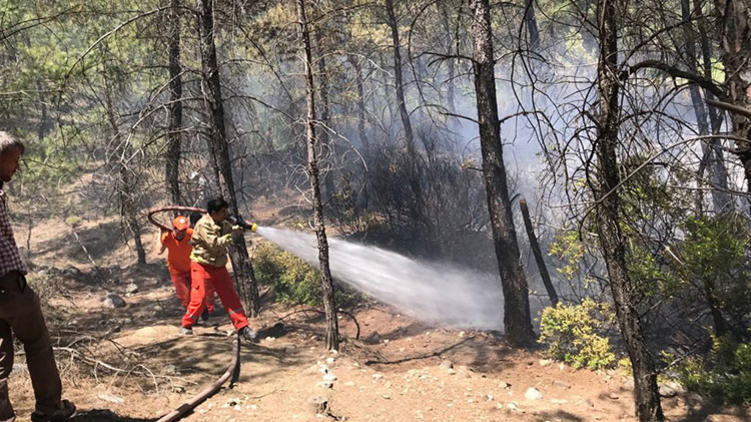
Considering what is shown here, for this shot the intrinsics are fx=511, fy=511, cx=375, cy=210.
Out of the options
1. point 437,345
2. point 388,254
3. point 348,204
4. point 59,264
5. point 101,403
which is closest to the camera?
point 101,403

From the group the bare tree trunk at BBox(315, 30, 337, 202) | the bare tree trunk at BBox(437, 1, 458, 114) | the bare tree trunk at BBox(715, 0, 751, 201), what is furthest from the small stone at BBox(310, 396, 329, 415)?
the bare tree trunk at BBox(715, 0, 751, 201)

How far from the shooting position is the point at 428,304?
1093 cm

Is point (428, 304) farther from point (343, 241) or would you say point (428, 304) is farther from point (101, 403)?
point (101, 403)

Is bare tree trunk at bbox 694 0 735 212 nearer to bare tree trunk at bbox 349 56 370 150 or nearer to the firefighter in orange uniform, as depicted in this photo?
bare tree trunk at bbox 349 56 370 150

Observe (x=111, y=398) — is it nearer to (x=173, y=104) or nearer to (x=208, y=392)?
(x=208, y=392)

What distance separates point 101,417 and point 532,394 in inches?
160

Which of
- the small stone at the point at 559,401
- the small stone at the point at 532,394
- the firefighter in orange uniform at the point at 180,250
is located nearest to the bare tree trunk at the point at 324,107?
the firefighter in orange uniform at the point at 180,250

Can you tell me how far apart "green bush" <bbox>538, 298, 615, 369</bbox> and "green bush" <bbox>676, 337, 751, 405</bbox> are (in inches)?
33.1

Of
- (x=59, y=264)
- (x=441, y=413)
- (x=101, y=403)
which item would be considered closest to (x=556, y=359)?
(x=441, y=413)

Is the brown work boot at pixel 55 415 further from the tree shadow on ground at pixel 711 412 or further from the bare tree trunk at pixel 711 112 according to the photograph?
the tree shadow on ground at pixel 711 412

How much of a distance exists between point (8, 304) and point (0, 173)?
0.78 meters

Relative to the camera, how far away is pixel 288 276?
10984 mm

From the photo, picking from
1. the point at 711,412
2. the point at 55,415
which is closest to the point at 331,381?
the point at 55,415

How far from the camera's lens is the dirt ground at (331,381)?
168 inches
